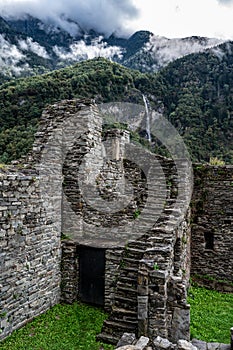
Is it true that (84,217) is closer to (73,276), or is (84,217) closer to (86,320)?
(73,276)

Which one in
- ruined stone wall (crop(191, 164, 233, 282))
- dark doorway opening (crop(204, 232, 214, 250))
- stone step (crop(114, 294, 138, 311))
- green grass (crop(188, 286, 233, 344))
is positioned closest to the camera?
stone step (crop(114, 294, 138, 311))

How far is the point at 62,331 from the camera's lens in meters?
A: 7.60

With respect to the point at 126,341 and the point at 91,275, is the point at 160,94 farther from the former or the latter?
the point at 126,341

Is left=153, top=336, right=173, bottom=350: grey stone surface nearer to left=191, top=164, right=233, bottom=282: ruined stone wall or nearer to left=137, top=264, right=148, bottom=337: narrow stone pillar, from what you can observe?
left=137, top=264, right=148, bottom=337: narrow stone pillar

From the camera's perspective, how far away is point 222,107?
50375 millimetres

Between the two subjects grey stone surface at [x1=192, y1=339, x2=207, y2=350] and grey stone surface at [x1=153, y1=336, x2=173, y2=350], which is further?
grey stone surface at [x1=192, y1=339, x2=207, y2=350]

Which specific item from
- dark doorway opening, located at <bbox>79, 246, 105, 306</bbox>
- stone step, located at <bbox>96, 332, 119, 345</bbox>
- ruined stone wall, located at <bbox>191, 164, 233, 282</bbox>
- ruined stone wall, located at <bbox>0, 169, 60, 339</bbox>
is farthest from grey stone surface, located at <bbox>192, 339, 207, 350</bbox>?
ruined stone wall, located at <bbox>191, 164, 233, 282</bbox>

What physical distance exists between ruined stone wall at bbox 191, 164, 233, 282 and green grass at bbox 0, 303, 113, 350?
5233 mm

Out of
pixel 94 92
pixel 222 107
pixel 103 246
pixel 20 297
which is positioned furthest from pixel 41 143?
pixel 222 107

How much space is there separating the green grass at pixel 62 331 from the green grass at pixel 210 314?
244 cm

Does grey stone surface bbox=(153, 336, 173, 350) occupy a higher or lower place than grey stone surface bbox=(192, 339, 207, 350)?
higher

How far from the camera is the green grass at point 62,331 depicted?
273 inches

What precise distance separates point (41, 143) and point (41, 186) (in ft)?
5.25

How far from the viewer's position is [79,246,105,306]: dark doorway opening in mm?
9102
